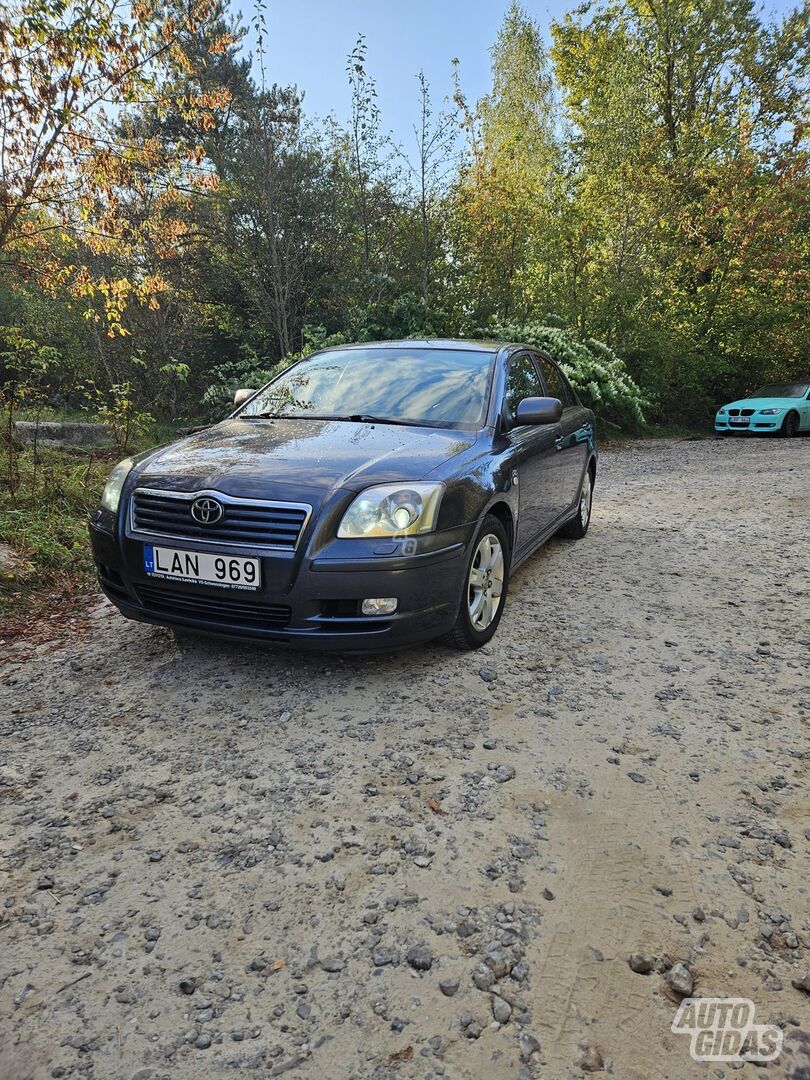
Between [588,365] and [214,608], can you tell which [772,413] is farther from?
[214,608]

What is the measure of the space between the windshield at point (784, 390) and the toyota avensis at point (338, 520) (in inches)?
515

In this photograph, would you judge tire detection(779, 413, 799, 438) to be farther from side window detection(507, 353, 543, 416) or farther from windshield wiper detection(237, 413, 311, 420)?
windshield wiper detection(237, 413, 311, 420)

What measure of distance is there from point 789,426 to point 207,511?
14443 millimetres

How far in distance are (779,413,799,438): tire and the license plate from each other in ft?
46.5

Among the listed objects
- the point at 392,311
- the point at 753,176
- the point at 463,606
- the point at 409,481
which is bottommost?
the point at 463,606

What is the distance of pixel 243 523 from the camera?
2.99 meters

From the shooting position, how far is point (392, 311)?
41.5 feet

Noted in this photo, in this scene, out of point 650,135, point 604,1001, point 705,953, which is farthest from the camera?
point 650,135

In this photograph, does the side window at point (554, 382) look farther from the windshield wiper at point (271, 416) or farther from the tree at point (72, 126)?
the tree at point (72, 126)

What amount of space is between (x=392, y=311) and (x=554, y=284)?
376 cm

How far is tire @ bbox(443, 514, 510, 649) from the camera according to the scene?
344 centimetres

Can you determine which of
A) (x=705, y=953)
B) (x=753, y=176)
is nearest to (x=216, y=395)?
(x=705, y=953)

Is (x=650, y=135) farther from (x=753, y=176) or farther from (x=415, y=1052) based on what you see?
(x=415, y=1052)

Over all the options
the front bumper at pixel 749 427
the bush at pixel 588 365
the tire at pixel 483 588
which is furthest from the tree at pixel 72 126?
the front bumper at pixel 749 427
